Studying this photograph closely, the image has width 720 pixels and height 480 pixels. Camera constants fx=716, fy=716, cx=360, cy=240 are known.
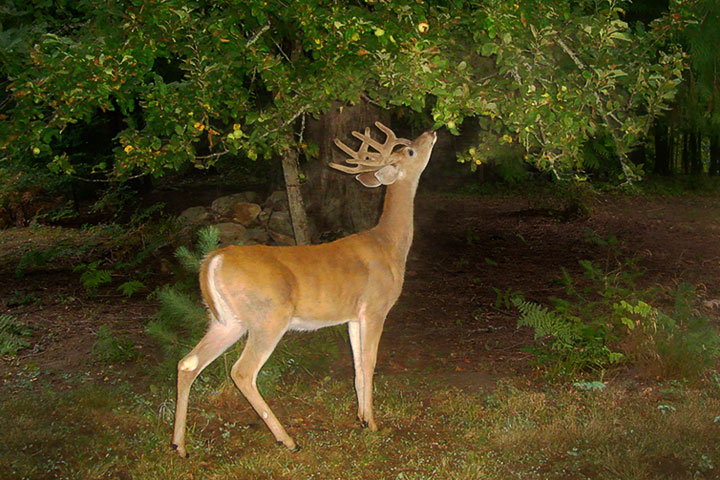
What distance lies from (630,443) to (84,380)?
167 inches

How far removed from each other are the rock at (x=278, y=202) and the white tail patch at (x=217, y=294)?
702cm

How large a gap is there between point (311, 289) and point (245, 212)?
273 inches

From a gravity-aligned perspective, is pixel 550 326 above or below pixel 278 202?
below

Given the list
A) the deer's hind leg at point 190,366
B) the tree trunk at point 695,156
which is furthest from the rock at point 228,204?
the tree trunk at point 695,156

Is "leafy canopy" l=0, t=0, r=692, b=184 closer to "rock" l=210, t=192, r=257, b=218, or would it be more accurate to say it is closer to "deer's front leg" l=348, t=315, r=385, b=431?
"deer's front leg" l=348, t=315, r=385, b=431

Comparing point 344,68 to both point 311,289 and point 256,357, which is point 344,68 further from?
point 256,357

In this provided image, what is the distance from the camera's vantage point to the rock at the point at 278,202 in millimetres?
11680

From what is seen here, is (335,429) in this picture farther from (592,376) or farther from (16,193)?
(16,193)

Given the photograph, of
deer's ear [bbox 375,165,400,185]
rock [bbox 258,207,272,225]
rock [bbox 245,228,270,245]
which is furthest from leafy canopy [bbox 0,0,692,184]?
rock [bbox 258,207,272,225]

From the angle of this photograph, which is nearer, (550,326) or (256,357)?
(256,357)

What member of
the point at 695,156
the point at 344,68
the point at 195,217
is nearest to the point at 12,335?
the point at 344,68

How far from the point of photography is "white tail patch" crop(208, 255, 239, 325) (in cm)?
443

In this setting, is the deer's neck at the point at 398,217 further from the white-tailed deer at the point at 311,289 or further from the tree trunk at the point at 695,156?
the tree trunk at the point at 695,156

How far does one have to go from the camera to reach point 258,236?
10.3 metres
